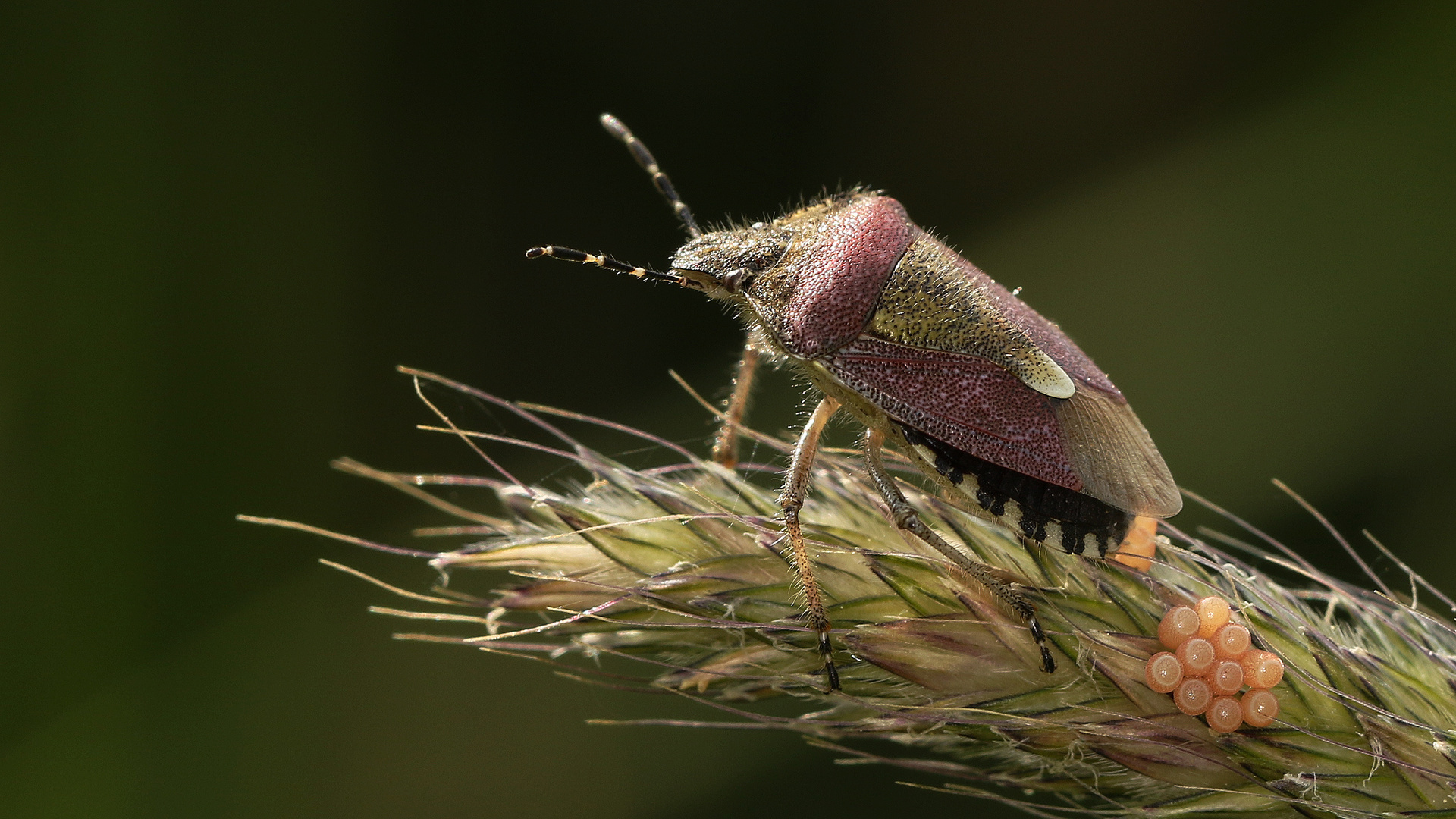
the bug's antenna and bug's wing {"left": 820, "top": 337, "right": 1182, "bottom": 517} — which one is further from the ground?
the bug's antenna

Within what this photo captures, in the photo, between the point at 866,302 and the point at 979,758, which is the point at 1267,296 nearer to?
the point at 866,302

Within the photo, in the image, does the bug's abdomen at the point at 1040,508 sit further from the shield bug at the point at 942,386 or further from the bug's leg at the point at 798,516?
the bug's leg at the point at 798,516

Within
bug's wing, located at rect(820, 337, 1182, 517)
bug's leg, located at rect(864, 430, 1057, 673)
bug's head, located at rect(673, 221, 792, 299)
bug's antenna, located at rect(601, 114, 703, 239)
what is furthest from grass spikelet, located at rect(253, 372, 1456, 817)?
bug's antenna, located at rect(601, 114, 703, 239)

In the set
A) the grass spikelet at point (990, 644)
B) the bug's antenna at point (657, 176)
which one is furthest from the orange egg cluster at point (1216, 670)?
the bug's antenna at point (657, 176)

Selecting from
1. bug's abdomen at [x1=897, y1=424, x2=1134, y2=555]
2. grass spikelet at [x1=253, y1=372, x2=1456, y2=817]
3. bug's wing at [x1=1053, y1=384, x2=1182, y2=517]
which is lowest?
grass spikelet at [x1=253, y1=372, x2=1456, y2=817]

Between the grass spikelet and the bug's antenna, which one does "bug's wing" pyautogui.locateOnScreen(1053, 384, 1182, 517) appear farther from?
the bug's antenna

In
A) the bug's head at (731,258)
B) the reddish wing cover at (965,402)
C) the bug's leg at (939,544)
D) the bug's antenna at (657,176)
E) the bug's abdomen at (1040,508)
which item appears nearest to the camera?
the bug's leg at (939,544)

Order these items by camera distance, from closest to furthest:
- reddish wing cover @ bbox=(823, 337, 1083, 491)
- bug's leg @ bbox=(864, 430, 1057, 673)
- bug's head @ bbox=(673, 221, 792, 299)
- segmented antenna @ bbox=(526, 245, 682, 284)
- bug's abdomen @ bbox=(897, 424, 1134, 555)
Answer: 1. bug's leg @ bbox=(864, 430, 1057, 673)
2. bug's abdomen @ bbox=(897, 424, 1134, 555)
3. reddish wing cover @ bbox=(823, 337, 1083, 491)
4. segmented antenna @ bbox=(526, 245, 682, 284)
5. bug's head @ bbox=(673, 221, 792, 299)

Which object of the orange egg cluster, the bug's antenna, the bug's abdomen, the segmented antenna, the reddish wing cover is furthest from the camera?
the bug's antenna

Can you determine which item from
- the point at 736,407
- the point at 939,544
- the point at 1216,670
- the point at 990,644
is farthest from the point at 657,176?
the point at 1216,670
